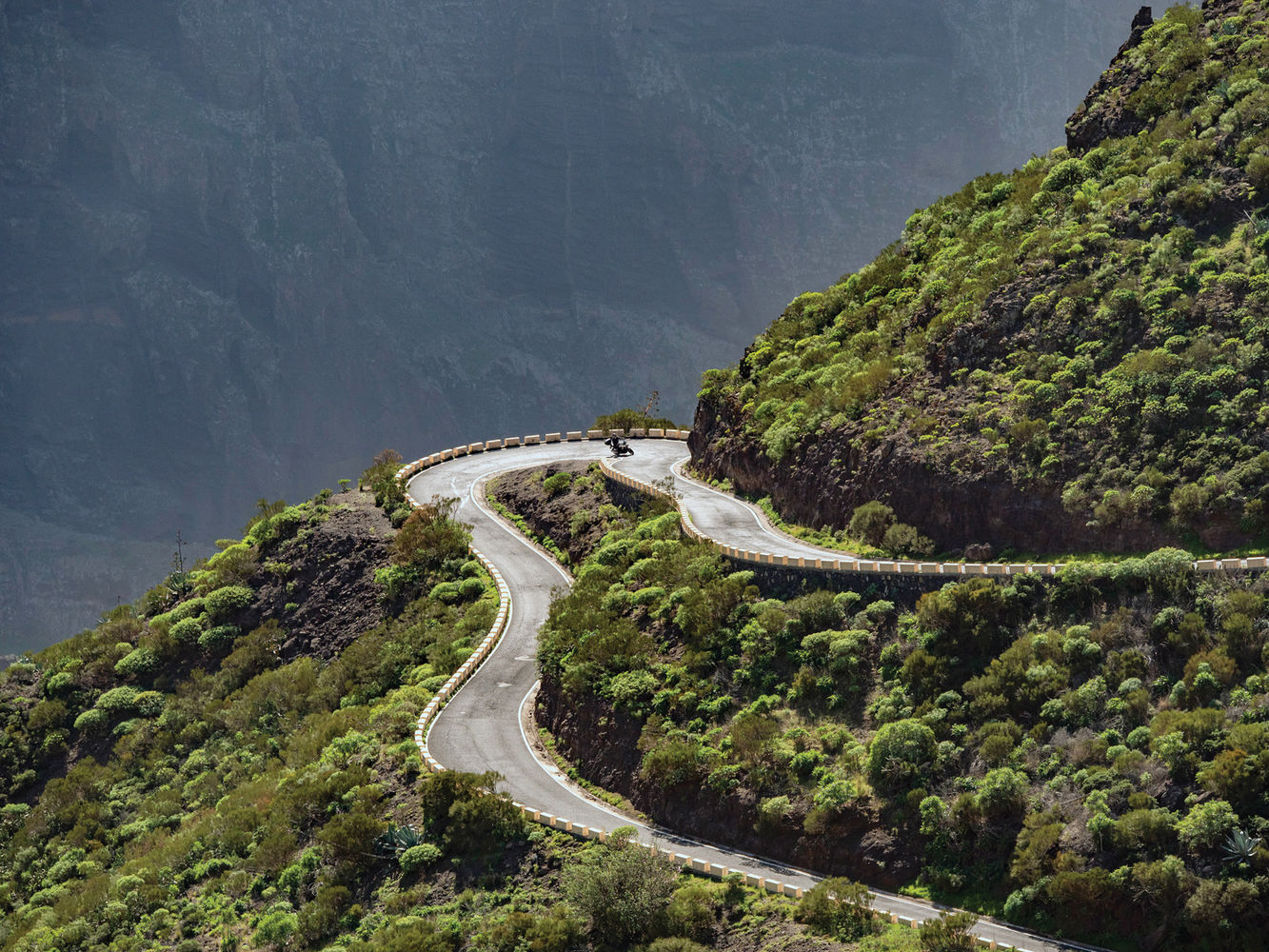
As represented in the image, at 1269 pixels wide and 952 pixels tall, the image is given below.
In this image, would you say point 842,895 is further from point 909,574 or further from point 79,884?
point 79,884

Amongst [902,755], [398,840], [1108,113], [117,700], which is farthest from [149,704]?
[1108,113]

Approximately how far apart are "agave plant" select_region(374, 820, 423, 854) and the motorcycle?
29202mm

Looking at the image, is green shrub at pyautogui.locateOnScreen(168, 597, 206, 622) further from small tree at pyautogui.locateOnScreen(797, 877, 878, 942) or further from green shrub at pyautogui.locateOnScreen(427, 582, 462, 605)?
small tree at pyautogui.locateOnScreen(797, 877, 878, 942)

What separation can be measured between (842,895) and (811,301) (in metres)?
34.6

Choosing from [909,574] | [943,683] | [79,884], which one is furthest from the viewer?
[79,884]

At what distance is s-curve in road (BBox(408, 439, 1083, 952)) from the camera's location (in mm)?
36719

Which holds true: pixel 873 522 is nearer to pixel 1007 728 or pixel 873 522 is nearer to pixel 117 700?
pixel 1007 728

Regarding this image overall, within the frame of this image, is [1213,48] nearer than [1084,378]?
No

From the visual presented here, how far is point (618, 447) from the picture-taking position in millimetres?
68500

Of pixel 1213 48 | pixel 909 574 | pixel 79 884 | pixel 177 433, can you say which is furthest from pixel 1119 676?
pixel 177 433

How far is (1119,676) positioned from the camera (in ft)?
116

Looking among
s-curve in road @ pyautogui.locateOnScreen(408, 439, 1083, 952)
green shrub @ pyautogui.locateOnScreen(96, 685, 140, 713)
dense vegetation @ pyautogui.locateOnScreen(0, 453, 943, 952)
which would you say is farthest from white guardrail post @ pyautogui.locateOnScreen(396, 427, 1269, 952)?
green shrub @ pyautogui.locateOnScreen(96, 685, 140, 713)

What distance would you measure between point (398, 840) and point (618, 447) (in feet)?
101

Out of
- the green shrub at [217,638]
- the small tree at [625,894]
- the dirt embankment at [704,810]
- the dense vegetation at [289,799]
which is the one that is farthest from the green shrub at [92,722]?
the small tree at [625,894]
